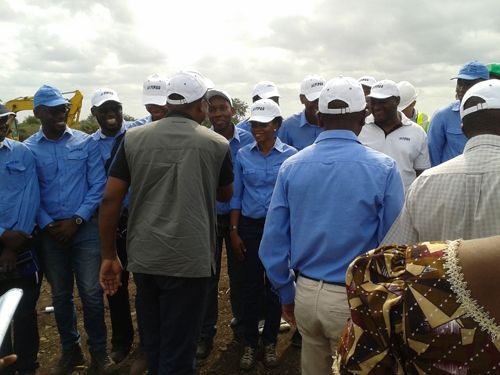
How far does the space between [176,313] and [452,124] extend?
3177mm

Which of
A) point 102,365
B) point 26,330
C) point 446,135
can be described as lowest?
point 102,365

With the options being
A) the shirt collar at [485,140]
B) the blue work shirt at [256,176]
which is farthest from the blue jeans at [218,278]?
the shirt collar at [485,140]

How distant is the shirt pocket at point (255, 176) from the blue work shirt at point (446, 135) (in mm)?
1859

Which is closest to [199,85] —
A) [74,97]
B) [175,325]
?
[175,325]

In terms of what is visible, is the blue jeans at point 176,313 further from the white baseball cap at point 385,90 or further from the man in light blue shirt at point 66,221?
the white baseball cap at point 385,90

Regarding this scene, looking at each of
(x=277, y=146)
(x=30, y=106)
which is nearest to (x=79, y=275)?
(x=277, y=146)

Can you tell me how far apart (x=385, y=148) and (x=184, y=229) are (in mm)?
2166

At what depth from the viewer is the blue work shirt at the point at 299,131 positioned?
4.56 metres

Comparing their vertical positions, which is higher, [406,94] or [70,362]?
[406,94]

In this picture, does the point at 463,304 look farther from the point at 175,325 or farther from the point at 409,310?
the point at 175,325

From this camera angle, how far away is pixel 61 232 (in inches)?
143

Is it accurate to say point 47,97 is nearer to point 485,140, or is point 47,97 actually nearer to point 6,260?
point 6,260

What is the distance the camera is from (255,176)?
3.84 m

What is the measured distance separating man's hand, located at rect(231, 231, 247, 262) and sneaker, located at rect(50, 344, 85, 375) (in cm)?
153
